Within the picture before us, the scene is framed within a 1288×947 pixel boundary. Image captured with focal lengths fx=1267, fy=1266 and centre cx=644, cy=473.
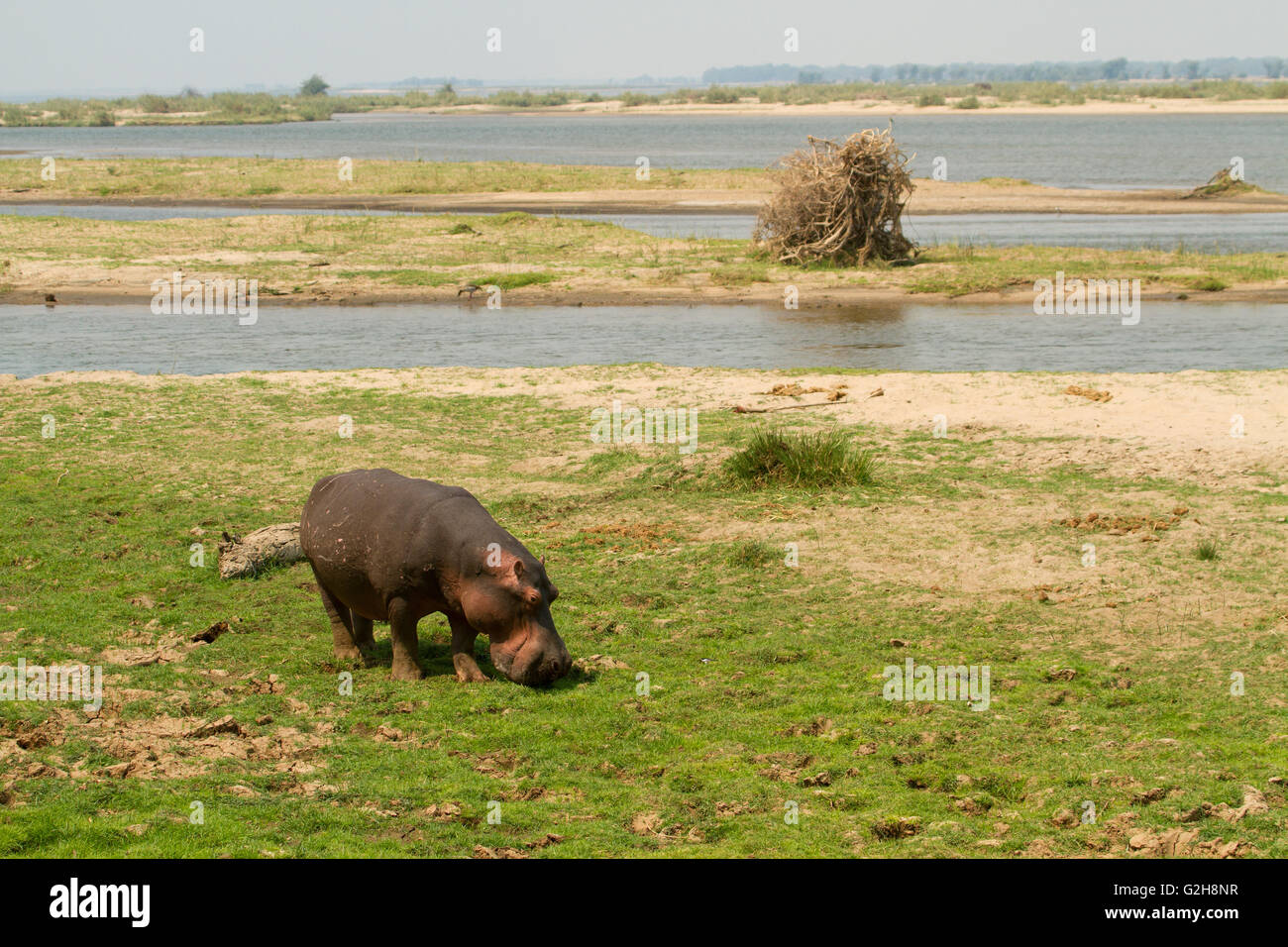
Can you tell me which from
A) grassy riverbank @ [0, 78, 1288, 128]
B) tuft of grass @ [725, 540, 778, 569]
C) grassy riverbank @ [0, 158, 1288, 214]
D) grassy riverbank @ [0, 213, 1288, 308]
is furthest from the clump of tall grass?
grassy riverbank @ [0, 78, 1288, 128]

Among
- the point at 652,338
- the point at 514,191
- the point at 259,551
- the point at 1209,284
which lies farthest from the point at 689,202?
the point at 259,551

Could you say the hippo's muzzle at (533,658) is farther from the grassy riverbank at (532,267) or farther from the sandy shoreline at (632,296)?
the grassy riverbank at (532,267)

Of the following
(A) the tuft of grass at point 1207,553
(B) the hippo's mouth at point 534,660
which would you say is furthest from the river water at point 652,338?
(B) the hippo's mouth at point 534,660

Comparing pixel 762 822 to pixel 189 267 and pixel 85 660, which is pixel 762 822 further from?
pixel 189 267

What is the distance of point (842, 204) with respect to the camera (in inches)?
1384

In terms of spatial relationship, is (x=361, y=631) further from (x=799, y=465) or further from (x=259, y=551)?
(x=799, y=465)

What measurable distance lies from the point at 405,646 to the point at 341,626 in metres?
0.77

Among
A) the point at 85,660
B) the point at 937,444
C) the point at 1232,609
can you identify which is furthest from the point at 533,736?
the point at 937,444

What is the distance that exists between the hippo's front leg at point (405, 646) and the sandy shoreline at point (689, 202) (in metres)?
41.3

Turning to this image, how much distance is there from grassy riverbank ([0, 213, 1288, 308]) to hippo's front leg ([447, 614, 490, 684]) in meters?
24.2

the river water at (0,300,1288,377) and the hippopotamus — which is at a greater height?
the river water at (0,300,1288,377)

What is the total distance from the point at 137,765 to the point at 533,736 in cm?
238

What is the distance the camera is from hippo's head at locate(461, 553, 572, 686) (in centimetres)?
873

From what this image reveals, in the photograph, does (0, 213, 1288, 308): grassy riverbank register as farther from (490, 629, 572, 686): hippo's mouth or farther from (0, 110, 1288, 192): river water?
(0, 110, 1288, 192): river water
